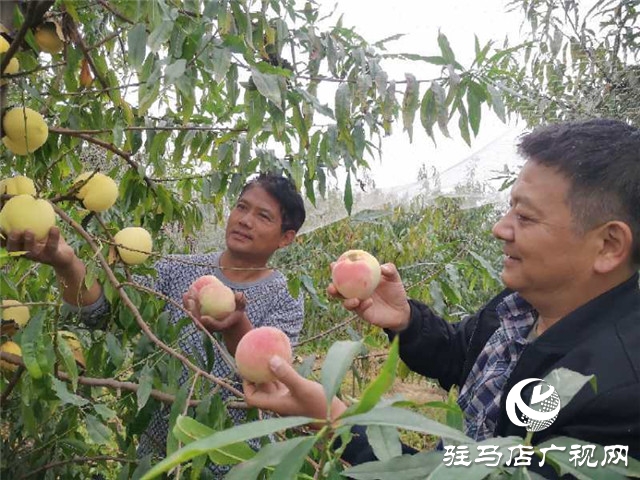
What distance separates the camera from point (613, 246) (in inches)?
43.4

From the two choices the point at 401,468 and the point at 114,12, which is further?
the point at 114,12

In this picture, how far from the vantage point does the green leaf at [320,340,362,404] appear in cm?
59

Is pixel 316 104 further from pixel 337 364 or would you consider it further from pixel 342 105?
pixel 337 364

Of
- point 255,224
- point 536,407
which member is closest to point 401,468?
point 536,407

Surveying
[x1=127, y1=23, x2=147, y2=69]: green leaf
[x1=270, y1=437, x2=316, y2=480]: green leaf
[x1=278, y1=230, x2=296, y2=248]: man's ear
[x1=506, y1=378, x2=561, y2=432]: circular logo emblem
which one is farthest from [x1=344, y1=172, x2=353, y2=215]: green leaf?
[x1=270, y1=437, x2=316, y2=480]: green leaf

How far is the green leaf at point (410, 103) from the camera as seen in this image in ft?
4.16

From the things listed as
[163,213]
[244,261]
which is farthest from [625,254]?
[163,213]

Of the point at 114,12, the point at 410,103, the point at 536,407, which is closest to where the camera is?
the point at 536,407

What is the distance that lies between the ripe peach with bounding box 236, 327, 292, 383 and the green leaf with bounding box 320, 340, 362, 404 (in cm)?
41

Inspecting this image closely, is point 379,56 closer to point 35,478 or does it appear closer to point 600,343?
point 600,343

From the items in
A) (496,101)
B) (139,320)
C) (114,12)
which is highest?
(114,12)

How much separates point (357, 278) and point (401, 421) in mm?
927

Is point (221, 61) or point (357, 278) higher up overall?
point (221, 61)

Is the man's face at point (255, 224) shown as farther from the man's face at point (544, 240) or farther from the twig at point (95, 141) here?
the man's face at point (544, 240)
